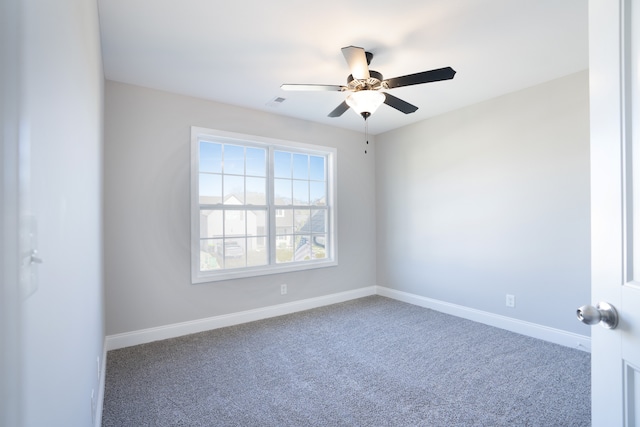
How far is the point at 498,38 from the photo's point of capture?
2.40m

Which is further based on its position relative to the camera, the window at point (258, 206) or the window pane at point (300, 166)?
the window pane at point (300, 166)

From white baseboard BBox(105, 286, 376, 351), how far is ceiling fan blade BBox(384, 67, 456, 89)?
9.69 ft

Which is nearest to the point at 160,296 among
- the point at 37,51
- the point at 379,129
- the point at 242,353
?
the point at 242,353

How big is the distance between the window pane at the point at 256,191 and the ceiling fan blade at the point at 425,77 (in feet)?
7.20

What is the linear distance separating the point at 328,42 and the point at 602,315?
7.78 feet

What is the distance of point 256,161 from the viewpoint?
4.03 m

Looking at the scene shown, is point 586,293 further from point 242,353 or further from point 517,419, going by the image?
point 242,353

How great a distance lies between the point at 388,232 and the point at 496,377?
2.64 metres

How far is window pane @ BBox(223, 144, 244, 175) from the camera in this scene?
3.82m

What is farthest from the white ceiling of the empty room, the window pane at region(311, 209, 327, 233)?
the window pane at region(311, 209, 327, 233)

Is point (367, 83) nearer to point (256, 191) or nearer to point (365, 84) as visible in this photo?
point (365, 84)

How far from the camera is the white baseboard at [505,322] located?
2977mm

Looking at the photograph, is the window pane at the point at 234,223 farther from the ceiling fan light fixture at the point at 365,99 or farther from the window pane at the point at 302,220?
the ceiling fan light fixture at the point at 365,99

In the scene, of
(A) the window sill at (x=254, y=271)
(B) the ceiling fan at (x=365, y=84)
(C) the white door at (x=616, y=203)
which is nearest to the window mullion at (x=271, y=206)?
(A) the window sill at (x=254, y=271)
